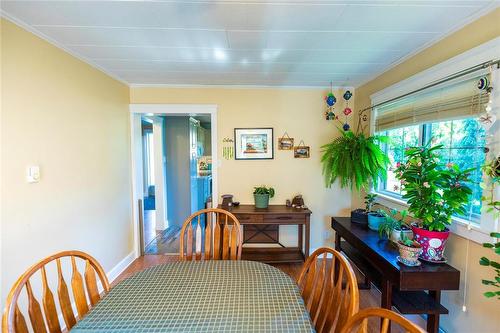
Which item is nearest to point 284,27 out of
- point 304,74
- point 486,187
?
point 304,74

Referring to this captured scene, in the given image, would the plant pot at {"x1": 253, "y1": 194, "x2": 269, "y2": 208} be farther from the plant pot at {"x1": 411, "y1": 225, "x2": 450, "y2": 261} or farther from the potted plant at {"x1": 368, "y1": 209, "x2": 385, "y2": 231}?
the plant pot at {"x1": 411, "y1": 225, "x2": 450, "y2": 261}

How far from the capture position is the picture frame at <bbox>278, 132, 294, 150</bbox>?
9.86 ft

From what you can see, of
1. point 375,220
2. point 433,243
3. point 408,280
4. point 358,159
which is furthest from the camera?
point 358,159

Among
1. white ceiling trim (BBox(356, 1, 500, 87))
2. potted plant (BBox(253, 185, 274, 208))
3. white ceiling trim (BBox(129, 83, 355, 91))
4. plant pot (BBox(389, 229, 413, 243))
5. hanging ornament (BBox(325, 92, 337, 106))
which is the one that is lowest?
Result: plant pot (BBox(389, 229, 413, 243))

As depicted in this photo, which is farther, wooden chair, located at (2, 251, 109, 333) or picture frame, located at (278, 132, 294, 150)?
picture frame, located at (278, 132, 294, 150)

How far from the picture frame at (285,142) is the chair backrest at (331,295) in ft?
6.57

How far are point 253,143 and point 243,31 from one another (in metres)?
1.51

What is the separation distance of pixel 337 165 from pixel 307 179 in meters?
0.58

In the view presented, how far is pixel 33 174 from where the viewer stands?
1585 millimetres

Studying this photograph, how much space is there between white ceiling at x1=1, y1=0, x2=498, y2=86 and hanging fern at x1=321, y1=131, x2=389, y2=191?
2.45 feet

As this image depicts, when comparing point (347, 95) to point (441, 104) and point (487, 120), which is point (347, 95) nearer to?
point (441, 104)

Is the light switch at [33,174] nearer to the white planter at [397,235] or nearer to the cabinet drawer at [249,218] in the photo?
the cabinet drawer at [249,218]

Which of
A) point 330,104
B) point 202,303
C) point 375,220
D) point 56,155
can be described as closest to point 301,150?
point 330,104

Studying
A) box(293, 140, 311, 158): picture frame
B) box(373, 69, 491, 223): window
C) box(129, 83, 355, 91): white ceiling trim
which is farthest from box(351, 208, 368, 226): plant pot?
box(129, 83, 355, 91): white ceiling trim
